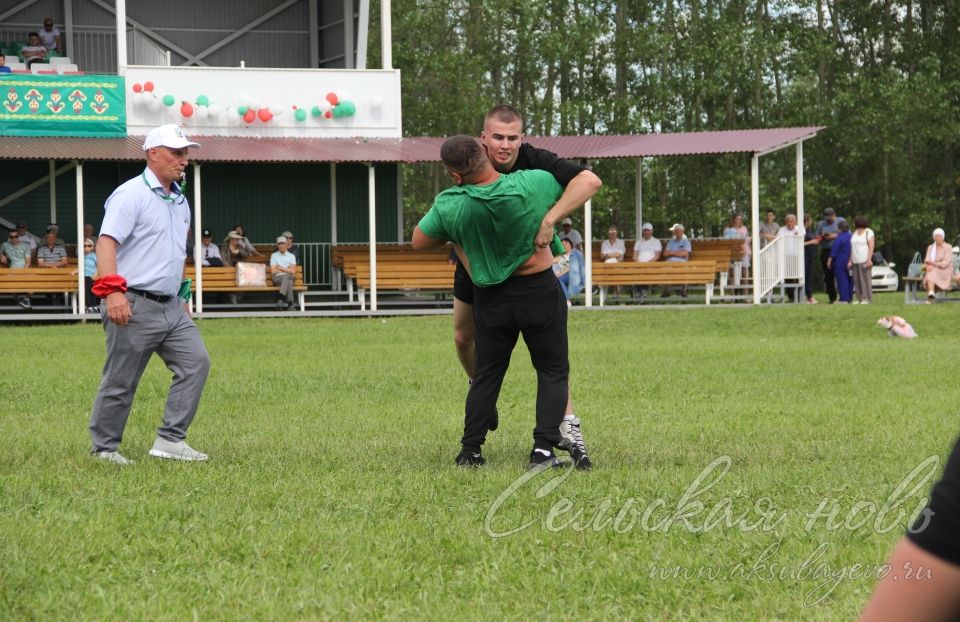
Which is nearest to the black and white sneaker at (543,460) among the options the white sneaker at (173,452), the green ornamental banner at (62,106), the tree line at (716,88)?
the white sneaker at (173,452)

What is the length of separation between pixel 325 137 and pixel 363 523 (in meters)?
22.9

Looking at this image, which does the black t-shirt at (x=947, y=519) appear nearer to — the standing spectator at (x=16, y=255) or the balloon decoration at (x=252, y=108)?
the standing spectator at (x=16, y=255)

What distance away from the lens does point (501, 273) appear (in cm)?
728

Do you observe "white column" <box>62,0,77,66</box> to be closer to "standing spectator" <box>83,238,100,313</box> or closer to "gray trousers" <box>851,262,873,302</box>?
"standing spectator" <box>83,238,100,313</box>

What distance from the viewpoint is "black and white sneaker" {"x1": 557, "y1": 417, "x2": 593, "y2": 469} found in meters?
7.46

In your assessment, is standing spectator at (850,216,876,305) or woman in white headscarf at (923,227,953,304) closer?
standing spectator at (850,216,876,305)

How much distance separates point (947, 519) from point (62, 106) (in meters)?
26.4

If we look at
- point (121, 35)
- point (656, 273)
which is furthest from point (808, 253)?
point (121, 35)

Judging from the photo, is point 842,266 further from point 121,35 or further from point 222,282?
point 121,35

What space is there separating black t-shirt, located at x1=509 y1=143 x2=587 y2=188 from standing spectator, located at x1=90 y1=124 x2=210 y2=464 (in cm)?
184

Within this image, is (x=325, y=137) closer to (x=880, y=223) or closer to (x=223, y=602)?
(x=223, y=602)

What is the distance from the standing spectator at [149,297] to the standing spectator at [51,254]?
19157 mm

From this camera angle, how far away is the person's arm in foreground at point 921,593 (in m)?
1.74

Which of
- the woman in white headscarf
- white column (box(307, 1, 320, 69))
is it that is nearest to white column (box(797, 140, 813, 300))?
the woman in white headscarf
